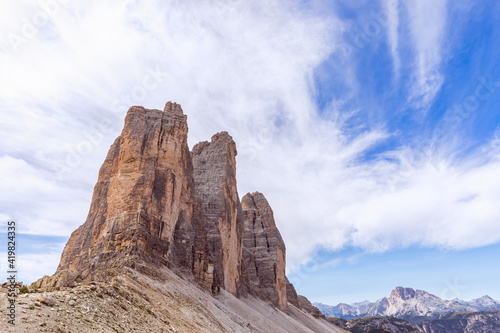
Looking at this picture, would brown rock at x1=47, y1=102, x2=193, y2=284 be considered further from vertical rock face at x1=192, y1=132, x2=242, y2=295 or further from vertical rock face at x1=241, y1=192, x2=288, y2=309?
vertical rock face at x1=241, y1=192, x2=288, y2=309

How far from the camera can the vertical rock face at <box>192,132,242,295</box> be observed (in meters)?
53.3

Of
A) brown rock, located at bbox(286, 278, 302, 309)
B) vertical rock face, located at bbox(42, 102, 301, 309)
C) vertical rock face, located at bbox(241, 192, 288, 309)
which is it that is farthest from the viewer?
brown rock, located at bbox(286, 278, 302, 309)

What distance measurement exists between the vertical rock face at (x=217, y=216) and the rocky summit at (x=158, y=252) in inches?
8.1

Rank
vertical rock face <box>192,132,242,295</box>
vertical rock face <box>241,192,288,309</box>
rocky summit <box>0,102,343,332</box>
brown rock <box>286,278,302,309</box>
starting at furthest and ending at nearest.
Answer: brown rock <box>286,278,302,309</box> → vertical rock face <box>241,192,288,309</box> → vertical rock face <box>192,132,242,295</box> → rocky summit <box>0,102,343,332</box>

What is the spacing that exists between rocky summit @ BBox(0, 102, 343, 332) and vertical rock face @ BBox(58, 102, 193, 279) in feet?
0.47

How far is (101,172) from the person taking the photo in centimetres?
6450

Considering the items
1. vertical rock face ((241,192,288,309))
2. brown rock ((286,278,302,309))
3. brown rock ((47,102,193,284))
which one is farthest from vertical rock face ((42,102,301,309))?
brown rock ((286,278,302,309))

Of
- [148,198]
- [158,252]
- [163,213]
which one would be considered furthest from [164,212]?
[158,252]

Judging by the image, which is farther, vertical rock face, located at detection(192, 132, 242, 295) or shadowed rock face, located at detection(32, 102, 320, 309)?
vertical rock face, located at detection(192, 132, 242, 295)

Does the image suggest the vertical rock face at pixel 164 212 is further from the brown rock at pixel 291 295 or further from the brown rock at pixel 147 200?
the brown rock at pixel 291 295

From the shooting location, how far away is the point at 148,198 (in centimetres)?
4147

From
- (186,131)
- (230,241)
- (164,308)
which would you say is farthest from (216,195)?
(164,308)

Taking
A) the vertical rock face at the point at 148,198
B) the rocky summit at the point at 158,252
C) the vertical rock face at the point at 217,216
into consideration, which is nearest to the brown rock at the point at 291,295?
the rocky summit at the point at 158,252

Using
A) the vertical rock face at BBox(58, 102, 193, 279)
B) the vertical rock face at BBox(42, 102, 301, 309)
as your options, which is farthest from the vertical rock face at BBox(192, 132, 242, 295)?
the vertical rock face at BBox(58, 102, 193, 279)
